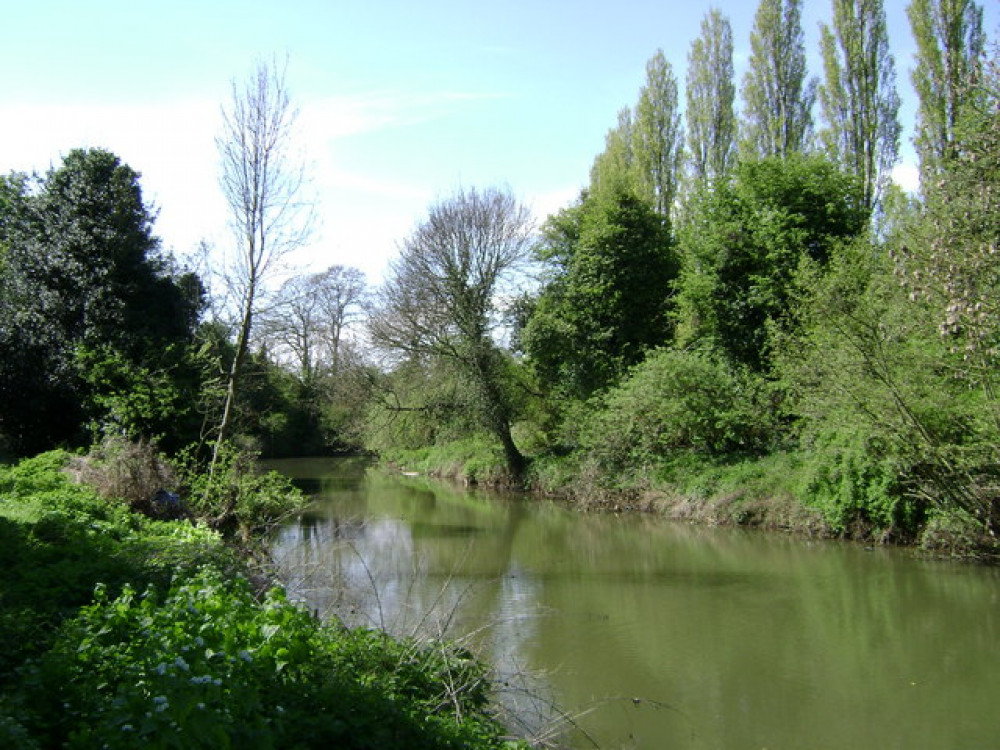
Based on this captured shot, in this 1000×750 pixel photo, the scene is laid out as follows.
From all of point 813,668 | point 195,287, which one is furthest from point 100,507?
point 195,287

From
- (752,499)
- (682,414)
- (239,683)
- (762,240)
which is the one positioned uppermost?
(762,240)

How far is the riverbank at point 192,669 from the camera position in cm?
315

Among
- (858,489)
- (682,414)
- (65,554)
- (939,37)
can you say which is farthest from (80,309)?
(939,37)

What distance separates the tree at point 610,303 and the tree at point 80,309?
37.3 feet

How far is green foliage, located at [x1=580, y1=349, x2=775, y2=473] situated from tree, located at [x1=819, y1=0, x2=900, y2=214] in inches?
367

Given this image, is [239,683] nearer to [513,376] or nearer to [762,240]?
[762,240]

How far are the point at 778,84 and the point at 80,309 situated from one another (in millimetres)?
21955

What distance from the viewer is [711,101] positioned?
2759 centimetres

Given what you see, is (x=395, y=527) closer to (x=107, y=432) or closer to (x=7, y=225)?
(x=107, y=432)

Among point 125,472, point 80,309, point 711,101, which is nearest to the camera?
point 125,472

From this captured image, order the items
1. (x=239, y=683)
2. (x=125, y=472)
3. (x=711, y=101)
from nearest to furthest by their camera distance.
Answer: (x=239, y=683), (x=125, y=472), (x=711, y=101)

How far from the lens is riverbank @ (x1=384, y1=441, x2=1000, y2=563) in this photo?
12.3 meters

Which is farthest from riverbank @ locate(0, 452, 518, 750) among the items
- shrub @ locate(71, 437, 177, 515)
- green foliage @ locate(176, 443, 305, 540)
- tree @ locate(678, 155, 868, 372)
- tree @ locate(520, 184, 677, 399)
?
tree @ locate(520, 184, 677, 399)

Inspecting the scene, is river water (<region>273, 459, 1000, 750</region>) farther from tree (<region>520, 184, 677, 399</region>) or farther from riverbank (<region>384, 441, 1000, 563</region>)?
tree (<region>520, 184, 677, 399</region>)
